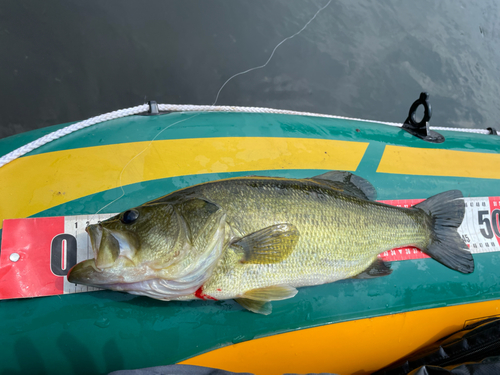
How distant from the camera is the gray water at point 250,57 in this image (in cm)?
381

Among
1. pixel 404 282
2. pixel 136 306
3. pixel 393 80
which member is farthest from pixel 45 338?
pixel 393 80

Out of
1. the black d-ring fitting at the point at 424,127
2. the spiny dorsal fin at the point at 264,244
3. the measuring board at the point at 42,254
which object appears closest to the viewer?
the spiny dorsal fin at the point at 264,244

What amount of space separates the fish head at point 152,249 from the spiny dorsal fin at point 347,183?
852 millimetres

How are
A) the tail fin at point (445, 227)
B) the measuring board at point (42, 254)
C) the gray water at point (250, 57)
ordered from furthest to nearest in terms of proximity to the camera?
1. the gray water at point (250, 57)
2. the tail fin at point (445, 227)
3. the measuring board at point (42, 254)

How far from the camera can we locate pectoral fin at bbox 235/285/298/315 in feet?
5.84

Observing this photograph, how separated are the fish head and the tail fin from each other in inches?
66.2

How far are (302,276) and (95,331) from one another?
4.26ft

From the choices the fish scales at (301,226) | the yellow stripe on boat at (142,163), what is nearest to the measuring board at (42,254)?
the yellow stripe on boat at (142,163)

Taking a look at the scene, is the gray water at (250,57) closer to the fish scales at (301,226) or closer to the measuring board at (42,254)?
the measuring board at (42,254)

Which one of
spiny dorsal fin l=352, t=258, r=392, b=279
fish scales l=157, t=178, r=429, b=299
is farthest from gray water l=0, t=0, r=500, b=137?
spiny dorsal fin l=352, t=258, r=392, b=279

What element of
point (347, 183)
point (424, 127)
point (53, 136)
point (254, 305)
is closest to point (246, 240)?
point (254, 305)

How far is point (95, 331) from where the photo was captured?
181cm

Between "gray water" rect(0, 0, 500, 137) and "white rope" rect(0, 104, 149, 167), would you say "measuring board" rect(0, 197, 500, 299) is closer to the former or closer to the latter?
"white rope" rect(0, 104, 149, 167)

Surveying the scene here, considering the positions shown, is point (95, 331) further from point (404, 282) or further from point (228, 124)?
point (404, 282)
